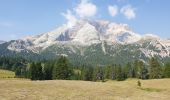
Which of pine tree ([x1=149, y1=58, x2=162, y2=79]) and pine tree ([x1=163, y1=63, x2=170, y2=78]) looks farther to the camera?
pine tree ([x1=149, y1=58, x2=162, y2=79])

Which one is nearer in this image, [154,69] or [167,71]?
[167,71]

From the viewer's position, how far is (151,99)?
1908 inches

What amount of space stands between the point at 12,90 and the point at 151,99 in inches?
845

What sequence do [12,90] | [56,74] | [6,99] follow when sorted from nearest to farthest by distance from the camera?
[6,99], [12,90], [56,74]

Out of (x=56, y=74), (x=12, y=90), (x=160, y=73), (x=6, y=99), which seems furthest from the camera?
(x=160, y=73)

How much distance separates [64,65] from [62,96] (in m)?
99.2

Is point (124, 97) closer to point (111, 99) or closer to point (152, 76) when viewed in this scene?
point (111, 99)

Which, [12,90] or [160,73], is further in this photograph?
[160,73]

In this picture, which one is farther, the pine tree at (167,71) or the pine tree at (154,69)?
the pine tree at (154,69)

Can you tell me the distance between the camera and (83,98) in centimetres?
4431

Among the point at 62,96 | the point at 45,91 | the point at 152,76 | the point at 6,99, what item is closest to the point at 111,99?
the point at 62,96

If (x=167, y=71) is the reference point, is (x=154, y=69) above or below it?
above

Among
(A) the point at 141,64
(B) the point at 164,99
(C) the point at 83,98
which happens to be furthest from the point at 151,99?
(A) the point at 141,64

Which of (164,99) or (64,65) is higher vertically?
(64,65)
